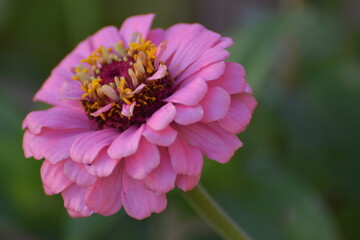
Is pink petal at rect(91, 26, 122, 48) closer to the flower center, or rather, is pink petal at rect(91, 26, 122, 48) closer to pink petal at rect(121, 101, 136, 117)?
the flower center

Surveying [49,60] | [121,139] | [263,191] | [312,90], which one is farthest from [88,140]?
[49,60]

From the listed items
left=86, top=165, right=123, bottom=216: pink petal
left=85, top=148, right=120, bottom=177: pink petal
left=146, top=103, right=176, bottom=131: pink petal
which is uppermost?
left=146, top=103, right=176, bottom=131: pink petal

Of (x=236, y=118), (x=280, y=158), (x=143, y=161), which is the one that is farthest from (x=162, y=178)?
(x=280, y=158)

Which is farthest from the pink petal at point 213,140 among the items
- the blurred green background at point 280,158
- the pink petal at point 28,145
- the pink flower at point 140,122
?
the blurred green background at point 280,158

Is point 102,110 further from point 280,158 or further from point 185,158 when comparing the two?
point 280,158

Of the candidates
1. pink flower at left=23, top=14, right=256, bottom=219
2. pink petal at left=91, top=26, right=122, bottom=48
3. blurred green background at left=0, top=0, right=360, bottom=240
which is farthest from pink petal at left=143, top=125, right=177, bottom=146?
blurred green background at left=0, top=0, right=360, bottom=240

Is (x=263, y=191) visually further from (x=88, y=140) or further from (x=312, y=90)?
(x=88, y=140)
